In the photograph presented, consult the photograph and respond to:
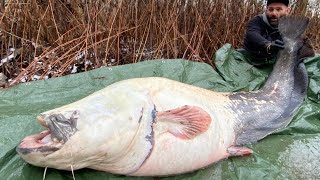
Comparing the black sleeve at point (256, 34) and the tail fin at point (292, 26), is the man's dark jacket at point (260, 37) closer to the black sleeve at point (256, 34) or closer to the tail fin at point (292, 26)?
the black sleeve at point (256, 34)

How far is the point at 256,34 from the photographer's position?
13.7ft

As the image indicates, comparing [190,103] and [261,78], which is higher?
[190,103]

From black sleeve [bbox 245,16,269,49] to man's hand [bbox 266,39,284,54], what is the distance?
0.10 metres

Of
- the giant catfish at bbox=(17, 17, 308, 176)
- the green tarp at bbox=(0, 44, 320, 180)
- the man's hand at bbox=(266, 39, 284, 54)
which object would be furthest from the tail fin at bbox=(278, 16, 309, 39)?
the giant catfish at bbox=(17, 17, 308, 176)

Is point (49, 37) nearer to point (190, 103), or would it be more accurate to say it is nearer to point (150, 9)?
point (150, 9)

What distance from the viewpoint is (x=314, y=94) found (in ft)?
11.6

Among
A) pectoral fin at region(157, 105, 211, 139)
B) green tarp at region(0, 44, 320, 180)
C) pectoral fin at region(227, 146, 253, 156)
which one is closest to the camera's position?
pectoral fin at region(157, 105, 211, 139)

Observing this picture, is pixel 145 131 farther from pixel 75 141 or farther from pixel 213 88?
pixel 213 88

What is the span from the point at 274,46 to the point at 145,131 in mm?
1985

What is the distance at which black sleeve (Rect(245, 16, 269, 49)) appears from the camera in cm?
408

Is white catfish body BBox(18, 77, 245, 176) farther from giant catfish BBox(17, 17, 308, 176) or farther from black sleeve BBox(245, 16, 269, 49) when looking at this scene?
black sleeve BBox(245, 16, 269, 49)

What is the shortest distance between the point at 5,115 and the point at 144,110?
3.14 ft

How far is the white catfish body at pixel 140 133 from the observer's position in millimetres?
2021

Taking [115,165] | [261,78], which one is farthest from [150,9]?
[115,165]
